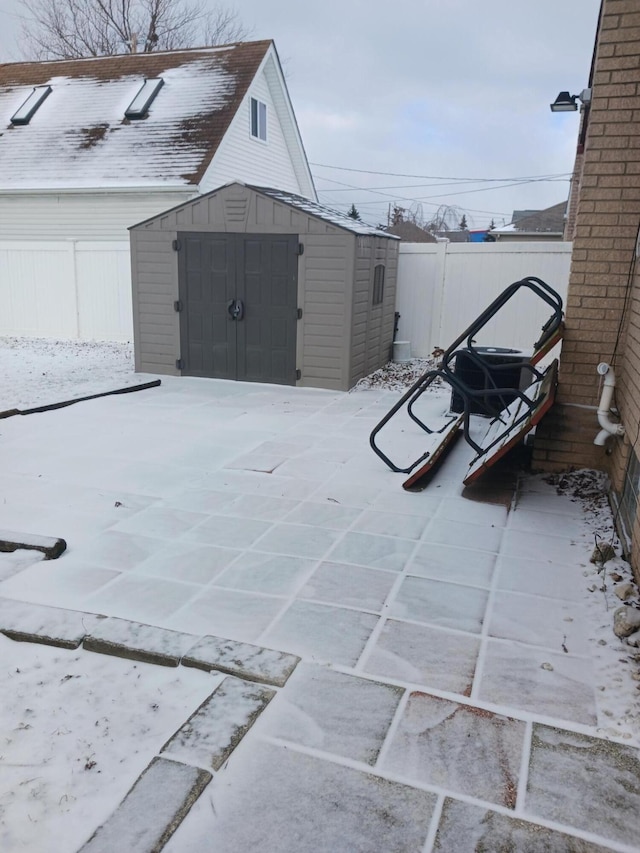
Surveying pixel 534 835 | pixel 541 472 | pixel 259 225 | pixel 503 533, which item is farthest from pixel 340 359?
pixel 534 835

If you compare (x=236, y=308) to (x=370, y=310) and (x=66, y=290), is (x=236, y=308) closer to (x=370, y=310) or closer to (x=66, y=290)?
(x=370, y=310)

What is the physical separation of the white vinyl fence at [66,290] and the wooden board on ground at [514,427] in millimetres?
8431

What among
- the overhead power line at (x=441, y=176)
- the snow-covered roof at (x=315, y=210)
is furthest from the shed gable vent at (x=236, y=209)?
the overhead power line at (x=441, y=176)

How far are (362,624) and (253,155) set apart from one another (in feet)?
41.0

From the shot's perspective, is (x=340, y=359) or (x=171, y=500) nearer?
(x=171, y=500)

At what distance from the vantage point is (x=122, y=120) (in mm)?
12883

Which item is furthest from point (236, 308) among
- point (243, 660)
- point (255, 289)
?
point (243, 660)

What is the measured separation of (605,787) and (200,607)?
5.48ft

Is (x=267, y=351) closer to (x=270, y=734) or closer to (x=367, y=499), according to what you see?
(x=367, y=499)

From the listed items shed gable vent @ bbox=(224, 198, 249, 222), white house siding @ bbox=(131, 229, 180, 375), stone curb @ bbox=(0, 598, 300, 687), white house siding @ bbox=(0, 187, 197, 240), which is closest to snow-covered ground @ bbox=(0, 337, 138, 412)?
white house siding @ bbox=(131, 229, 180, 375)

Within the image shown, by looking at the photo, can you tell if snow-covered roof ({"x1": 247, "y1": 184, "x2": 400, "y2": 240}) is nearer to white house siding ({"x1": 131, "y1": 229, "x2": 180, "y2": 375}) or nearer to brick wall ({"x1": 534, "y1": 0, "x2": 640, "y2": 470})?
white house siding ({"x1": 131, "y1": 229, "x2": 180, "y2": 375})

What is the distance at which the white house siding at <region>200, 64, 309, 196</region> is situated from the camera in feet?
39.2

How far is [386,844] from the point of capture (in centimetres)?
169

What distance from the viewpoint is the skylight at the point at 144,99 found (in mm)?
12760
